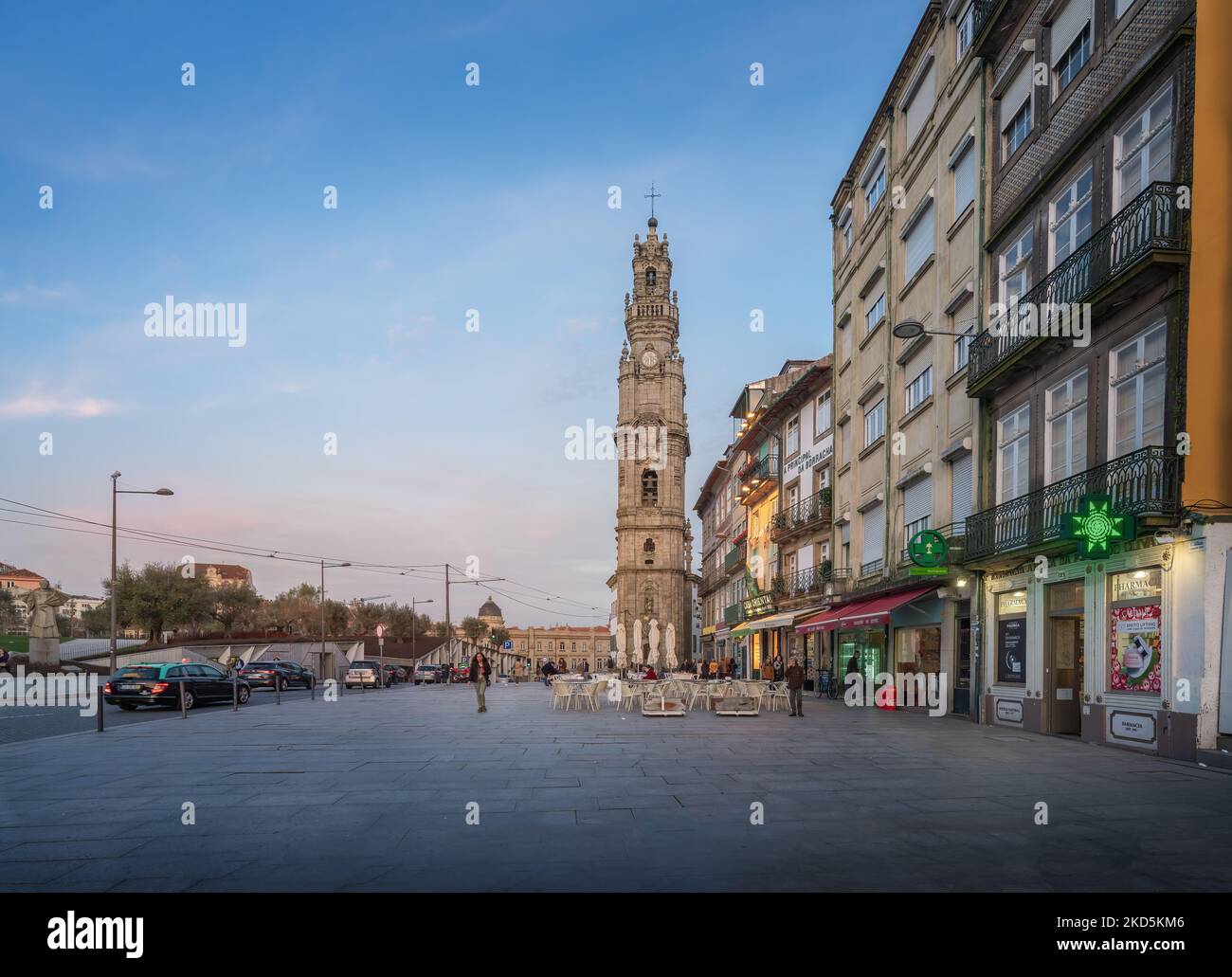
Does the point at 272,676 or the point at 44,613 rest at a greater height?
the point at 44,613

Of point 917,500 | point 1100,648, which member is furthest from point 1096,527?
point 917,500

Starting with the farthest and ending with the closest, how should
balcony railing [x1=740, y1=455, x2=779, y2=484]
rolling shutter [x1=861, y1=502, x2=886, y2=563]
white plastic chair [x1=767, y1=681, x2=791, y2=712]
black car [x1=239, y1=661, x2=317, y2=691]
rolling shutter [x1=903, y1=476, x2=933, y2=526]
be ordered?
balcony railing [x1=740, y1=455, x2=779, y2=484]
black car [x1=239, y1=661, x2=317, y2=691]
rolling shutter [x1=861, y1=502, x2=886, y2=563]
white plastic chair [x1=767, y1=681, x2=791, y2=712]
rolling shutter [x1=903, y1=476, x2=933, y2=526]

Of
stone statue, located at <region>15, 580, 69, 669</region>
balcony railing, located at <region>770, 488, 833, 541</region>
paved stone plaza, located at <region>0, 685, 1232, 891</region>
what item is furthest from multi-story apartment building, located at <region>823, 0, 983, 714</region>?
stone statue, located at <region>15, 580, 69, 669</region>

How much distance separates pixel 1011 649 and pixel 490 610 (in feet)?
499

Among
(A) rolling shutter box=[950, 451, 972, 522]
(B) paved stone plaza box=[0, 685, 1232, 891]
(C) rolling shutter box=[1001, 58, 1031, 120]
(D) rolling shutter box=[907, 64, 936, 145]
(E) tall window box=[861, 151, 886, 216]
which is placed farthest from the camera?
(E) tall window box=[861, 151, 886, 216]

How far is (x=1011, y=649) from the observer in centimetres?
1931

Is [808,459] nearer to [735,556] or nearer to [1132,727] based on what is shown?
[735,556]

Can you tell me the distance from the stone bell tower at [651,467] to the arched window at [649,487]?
97 millimetres

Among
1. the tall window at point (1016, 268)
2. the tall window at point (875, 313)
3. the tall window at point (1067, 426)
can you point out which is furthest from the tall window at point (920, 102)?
the tall window at point (1067, 426)

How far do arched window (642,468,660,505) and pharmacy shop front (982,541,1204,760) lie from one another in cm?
7328

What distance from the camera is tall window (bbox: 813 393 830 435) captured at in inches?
1458

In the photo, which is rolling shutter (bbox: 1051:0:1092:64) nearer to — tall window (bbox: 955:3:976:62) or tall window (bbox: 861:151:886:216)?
tall window (bbox: 955:3:976:62)
